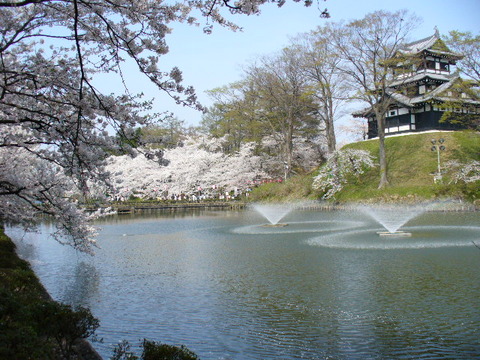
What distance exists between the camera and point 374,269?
10773 millimetres

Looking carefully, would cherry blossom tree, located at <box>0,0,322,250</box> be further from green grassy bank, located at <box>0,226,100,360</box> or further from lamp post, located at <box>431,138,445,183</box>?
lamp post, located at <box>431,138,445,183</box>

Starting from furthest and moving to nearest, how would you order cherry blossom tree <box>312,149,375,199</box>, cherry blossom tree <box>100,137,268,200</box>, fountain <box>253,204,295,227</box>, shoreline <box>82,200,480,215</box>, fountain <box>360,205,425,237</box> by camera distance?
cherry blossom tree <box>100,137,268,200</box>, cherry blossom tree <box>312,149,375,199</box>, shoreline <box>82,200,480,215</box>, fountain <box>253,204,295,227</box>, fountain <box>360,205,425,237</box>

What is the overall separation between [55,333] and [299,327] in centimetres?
387

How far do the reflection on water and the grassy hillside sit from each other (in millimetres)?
10157

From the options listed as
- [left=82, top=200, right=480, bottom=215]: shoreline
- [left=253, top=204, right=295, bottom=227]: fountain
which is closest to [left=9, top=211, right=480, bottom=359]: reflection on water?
[left=82, top=200, right=480, bottom=215]: shoreline

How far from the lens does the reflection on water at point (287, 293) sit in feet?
20.5

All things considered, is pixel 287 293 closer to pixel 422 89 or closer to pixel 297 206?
pixel 297 206

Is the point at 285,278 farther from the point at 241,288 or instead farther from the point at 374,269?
the point at 374,269

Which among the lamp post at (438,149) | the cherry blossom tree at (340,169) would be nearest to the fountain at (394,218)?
the lamp post at (438,149)

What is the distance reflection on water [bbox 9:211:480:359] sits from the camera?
625cm

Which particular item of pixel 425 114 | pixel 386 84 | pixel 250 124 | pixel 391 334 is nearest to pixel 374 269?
pixel 391 334

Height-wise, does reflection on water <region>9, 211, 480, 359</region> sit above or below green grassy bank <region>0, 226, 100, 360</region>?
below

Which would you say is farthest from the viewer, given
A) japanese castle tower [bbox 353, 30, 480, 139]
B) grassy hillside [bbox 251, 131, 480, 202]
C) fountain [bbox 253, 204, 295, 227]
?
japanese castle tower [bbox 353, 30, 480, 139]

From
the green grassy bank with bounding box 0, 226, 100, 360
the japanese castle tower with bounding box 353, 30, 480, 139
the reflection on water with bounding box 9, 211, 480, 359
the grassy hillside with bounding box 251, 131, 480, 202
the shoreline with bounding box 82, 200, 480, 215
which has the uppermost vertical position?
the japanese castle tower with bounding box 353, 30, 480, 139
